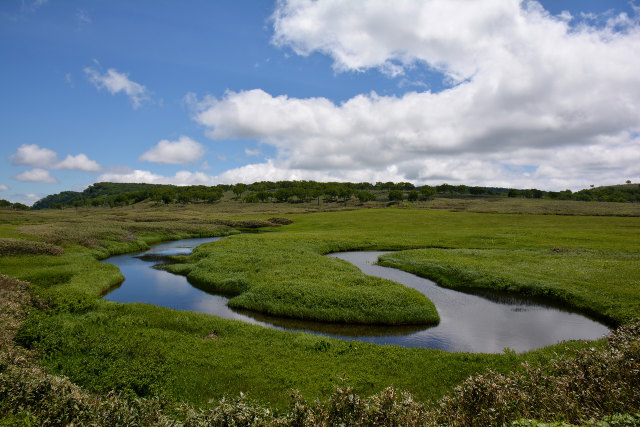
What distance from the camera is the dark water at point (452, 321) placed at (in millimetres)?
21438

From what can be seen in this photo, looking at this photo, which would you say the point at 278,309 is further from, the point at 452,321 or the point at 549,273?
the point at 549,273

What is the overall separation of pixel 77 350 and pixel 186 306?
11761 mm

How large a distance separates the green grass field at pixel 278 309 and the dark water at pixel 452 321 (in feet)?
4.84

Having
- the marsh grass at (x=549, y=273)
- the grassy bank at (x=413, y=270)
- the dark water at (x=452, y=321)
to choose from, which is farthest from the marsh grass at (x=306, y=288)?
the marsh grass at (x=549, y=273)

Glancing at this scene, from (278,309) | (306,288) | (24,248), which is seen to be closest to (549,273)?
(306,288)

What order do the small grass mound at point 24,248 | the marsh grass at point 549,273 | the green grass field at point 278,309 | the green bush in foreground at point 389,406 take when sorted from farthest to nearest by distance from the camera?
1. the small grass mound at point 24,248
2. the marsh grass at point 549,273
3. the green grass field at point 278,309
4. the green bush in foreground at point 389,406

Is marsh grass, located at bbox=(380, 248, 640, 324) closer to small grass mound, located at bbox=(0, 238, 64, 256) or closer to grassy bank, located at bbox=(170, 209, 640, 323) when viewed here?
grassy bank, located at bbox=(170, 209, 640, 323)

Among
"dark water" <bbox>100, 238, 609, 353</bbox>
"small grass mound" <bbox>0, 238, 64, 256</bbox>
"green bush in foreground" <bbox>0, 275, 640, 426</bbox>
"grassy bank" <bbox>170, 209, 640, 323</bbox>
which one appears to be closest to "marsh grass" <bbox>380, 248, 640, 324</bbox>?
"grassy bank" <bbox>170, 209, 640, 323</bbox>

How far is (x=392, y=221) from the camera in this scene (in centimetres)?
9238

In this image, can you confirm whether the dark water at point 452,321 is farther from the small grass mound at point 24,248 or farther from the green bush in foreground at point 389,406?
the small grass mound at point 24,248

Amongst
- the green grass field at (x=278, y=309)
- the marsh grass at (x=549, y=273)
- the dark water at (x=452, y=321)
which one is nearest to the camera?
the green grass field at (x=278, y=309)

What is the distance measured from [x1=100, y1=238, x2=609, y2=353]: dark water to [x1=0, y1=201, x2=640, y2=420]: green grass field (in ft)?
4.84

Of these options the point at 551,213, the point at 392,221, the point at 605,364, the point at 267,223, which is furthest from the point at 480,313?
the point at 551,213

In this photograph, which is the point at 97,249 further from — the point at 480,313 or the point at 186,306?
the point at 480,313
